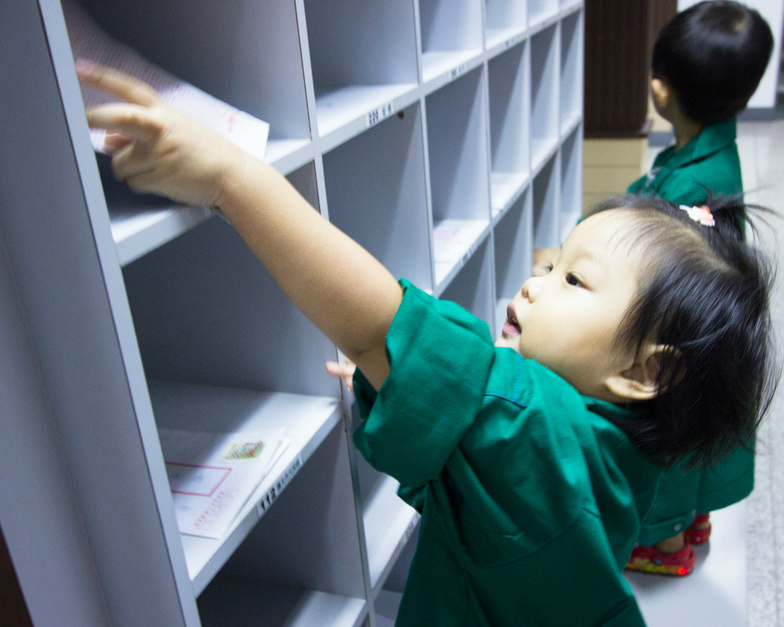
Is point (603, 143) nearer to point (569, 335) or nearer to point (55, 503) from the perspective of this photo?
point (569, 335)

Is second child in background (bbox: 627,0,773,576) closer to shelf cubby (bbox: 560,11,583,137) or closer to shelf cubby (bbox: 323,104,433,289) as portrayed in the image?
shelf cubby (bbox: 560,11,583,137)

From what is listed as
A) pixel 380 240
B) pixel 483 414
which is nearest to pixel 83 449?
pixel 483 414

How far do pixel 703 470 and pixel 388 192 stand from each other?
102 cm

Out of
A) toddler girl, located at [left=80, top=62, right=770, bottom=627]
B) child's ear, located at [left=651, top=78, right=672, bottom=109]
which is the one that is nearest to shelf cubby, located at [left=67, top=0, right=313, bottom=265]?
toddler girl, located at [left=80, top=62, right=770, bottom=627]

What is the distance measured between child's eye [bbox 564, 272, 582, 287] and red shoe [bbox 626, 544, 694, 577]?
1276 millimetres

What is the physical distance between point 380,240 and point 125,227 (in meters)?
0.72

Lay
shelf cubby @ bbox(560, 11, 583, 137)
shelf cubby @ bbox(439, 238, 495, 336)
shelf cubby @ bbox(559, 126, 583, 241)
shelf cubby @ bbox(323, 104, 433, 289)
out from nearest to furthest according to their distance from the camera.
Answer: shelf cubby @ bbox(323, 104, 433, 289)
shelf cubby @ bbox(439, 238, 495, 336)
shelf cubby @ bbox(560, 11, 583, 137)
shelf cubby @ bbox(559, 126, 583, 241)

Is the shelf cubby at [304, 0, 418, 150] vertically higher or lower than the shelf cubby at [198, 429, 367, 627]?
higher

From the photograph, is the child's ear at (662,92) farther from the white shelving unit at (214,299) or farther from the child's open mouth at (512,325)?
the child's open mouth at (512,325)

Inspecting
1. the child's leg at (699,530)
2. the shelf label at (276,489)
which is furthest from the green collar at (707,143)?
the shelf label at (276,489)

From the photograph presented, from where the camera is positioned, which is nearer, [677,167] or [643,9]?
[677,167]

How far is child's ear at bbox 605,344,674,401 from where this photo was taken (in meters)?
0.81

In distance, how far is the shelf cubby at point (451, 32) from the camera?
1.43 metres

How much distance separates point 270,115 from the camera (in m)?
0.85
